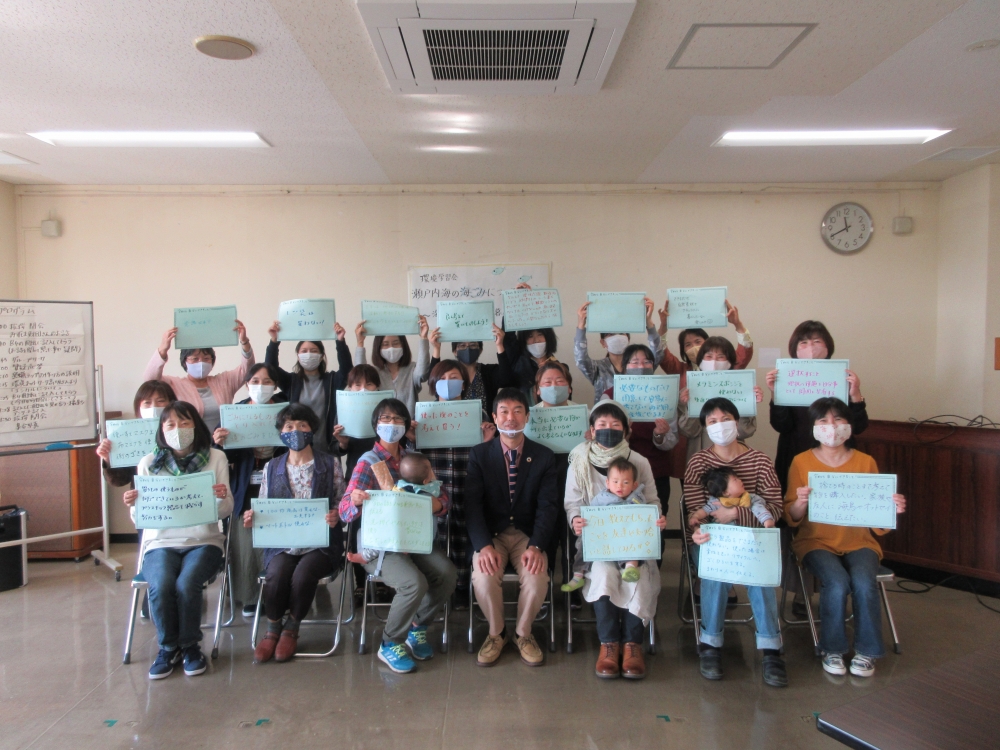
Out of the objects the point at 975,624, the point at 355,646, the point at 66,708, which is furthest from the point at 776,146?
the point at 66,708

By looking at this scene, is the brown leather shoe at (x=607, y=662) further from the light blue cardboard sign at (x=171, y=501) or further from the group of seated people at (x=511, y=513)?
the light blue cardboard sign at (x=171, y=501)

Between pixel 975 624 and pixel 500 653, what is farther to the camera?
pixel 975 624

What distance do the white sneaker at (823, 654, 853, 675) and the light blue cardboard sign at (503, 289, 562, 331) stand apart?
2.24 meters

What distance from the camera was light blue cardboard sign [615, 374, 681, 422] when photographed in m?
3.54

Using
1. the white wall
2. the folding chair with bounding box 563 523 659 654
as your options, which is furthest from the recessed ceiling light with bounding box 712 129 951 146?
the folding chair with bounding box 563 523 659 654

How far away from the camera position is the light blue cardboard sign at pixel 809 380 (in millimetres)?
3354

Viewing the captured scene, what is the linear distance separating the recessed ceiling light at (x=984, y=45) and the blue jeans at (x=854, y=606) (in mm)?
2430

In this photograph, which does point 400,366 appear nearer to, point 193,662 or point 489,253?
point 489,253

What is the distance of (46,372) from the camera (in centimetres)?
434

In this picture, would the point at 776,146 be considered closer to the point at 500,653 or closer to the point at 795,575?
the point at 795,575

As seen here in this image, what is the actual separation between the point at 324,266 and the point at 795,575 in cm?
404

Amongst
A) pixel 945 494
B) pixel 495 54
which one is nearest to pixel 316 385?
pixel 495 54

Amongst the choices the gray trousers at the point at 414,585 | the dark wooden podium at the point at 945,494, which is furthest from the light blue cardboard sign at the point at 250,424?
the dark wooden podium at the point at 945,494

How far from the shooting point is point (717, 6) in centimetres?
254
